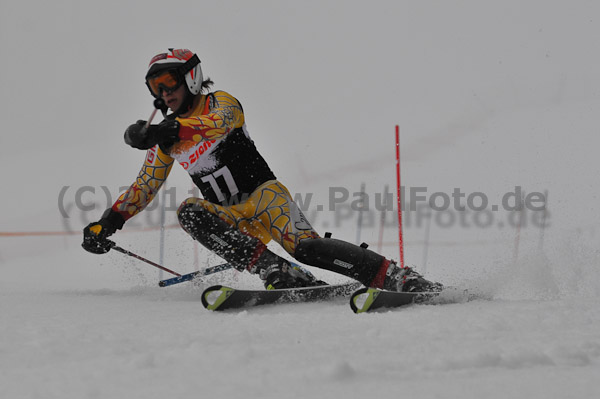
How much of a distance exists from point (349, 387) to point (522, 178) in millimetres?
14837

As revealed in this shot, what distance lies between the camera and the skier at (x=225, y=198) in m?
2.97

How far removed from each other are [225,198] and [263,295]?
2.74ft

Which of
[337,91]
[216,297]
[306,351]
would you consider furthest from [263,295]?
[337,91]

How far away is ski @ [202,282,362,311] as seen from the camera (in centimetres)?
249

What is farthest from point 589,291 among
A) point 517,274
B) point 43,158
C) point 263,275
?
point 43,158

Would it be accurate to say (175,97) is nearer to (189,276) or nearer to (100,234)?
(100,234)

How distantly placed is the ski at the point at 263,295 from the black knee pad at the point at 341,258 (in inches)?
3.7

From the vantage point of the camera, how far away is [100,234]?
349 centimetres

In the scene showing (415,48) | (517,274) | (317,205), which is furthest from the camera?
(415,48)

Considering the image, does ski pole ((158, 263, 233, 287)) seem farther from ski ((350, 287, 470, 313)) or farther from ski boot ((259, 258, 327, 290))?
ski ((350, 287, 470, 313))

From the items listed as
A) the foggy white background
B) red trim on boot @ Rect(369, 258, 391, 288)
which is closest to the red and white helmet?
red trim on boot @ Rect(369, 258, 391, 288)

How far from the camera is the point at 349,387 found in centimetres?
141

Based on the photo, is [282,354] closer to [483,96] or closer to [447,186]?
[447,186]

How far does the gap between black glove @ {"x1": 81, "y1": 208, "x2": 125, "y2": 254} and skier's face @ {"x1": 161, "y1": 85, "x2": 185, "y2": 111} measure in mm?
754
